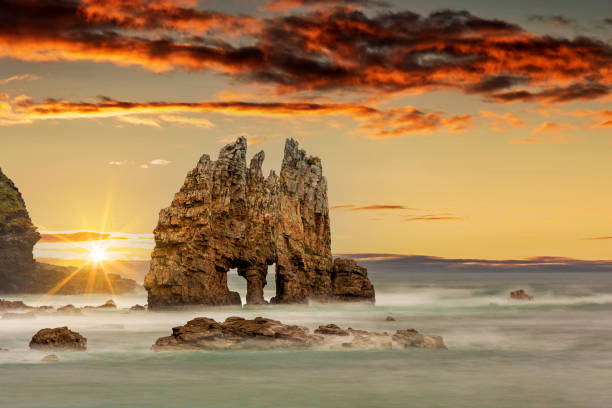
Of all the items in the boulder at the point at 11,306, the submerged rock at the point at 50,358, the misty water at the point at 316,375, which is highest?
the boulder at the point at 11,306

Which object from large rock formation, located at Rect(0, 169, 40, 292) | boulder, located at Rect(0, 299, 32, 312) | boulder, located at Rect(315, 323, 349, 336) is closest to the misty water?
boulder, located at Rect(315, 323, 349, 336)

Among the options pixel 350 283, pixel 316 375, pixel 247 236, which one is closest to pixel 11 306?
pixel 247 236

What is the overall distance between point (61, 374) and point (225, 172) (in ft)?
151

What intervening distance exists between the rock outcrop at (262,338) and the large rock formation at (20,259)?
82909mm

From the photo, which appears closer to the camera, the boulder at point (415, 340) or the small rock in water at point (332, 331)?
the boulder at point (415, 340)

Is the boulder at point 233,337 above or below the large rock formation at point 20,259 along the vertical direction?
below

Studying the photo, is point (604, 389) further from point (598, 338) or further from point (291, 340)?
point (598, 338)

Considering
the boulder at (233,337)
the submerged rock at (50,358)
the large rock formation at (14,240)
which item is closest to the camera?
the submerged rock at (50,358)

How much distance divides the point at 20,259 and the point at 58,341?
83529 millimetres

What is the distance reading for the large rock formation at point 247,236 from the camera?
71.5 m

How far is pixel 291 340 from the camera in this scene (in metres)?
37.2

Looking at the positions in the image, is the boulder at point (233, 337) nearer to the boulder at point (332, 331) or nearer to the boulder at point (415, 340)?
the boulder at point (332, 331)

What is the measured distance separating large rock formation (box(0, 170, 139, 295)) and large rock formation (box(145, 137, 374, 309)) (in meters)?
48.9

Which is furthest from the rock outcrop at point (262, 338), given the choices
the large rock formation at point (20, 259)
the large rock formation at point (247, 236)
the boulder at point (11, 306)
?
the large rock formation at point (20, 259)
